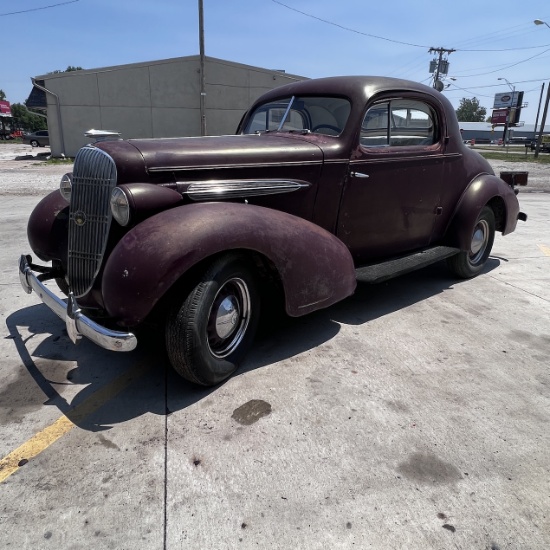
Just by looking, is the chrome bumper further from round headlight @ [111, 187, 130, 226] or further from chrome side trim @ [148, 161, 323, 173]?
chrome side trim @ [148, 161, 323, 173]

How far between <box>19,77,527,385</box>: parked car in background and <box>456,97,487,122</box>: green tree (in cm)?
11998

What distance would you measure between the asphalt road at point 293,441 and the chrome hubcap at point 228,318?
24 centimetres

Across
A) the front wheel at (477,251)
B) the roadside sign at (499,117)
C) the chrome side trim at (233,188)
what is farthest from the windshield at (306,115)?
the roadside sign at (499,117)

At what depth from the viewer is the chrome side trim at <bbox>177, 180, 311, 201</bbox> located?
2.90m

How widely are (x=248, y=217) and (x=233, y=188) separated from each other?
1.14 feet

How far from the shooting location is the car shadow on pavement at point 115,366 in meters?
2.66

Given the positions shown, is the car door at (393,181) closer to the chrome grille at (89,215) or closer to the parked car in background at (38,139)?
the chrome grille at (89,215)

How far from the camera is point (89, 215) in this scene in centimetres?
285

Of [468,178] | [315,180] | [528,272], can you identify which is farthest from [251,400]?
[528,272]

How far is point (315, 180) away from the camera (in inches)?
135

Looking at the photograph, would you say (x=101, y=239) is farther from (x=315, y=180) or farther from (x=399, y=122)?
(x=399, y=122)

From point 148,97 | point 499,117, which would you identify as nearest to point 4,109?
point 148,97

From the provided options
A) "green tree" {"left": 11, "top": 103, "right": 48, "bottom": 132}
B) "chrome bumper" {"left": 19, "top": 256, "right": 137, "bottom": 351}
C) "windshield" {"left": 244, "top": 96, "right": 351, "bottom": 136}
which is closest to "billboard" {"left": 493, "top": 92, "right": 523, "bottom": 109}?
"windshield" {"left": 244, "top": 96, "right": 351, "bottom": 136}

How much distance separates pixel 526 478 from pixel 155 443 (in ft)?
5.93
